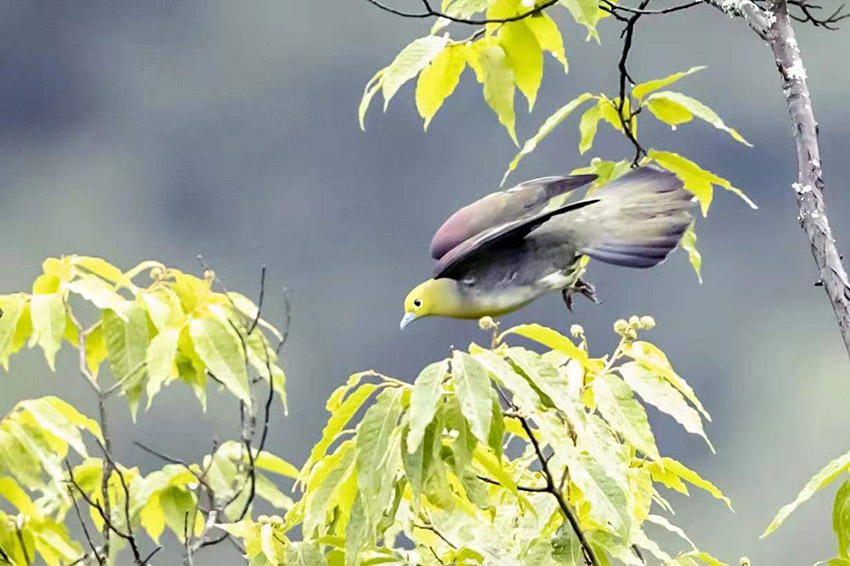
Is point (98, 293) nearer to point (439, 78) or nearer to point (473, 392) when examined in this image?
point (439, 78)

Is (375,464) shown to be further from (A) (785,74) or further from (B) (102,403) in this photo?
(A) (785,74)

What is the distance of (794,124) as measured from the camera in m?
1.23

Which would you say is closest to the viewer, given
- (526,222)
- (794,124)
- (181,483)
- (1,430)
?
(526,222)

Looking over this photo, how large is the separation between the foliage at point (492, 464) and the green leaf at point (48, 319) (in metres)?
0.31

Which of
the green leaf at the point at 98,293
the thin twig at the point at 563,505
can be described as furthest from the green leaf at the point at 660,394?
the green leaf at the point at 98,293

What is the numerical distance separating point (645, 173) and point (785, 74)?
0.17m

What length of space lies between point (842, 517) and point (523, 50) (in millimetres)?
597

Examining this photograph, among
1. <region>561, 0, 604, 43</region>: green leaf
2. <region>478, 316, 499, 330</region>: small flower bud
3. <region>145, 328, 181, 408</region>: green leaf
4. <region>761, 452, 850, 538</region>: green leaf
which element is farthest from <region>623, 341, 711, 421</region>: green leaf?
<region>145, 328, 181, 408</region>: green leaf

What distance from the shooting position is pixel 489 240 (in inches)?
44.8

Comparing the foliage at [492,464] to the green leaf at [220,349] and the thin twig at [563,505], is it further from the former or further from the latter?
the green leaf at [220,349]

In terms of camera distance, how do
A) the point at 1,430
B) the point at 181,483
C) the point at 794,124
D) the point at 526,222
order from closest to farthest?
the point at 526,222 → the point at 794,124 → the point at 1,430 → the point at 181,483

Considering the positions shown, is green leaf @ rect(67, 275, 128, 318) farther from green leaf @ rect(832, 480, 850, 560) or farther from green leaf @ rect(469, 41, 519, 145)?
green leaf @ rect(832, 480, 850, 560)

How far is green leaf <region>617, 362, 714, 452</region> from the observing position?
1246mm

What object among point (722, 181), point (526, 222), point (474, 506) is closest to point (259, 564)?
point (474, 506)
